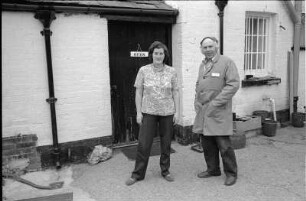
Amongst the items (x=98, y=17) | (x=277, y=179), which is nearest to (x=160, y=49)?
(x=98, y=17)

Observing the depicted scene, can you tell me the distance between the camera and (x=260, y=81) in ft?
23.3

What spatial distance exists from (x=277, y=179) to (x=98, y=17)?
3769 millimetres

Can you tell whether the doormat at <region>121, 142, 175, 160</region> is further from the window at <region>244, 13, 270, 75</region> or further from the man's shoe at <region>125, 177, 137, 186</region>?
the window at <region>244, 13, 270, 75</region>

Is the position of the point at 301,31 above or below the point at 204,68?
above

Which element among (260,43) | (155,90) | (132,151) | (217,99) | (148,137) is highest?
(260,43)

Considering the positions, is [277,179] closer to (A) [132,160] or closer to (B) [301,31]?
(A) [132,160]

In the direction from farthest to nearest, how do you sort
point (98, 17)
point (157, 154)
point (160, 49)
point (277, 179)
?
point (157, 154) → point (98, 17) → point (277, 179) → point (160, 49)

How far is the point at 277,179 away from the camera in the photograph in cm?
448

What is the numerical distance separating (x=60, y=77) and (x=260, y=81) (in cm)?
440

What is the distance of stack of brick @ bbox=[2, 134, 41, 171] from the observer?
4762mm

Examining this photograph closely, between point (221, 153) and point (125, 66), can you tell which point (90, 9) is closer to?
point (125, 66)

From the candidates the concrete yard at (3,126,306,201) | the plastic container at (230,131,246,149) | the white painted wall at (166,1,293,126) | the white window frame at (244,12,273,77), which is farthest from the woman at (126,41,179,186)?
the white window frame at (244,12,273,77)

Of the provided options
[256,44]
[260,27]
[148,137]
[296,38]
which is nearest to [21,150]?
[148,137]

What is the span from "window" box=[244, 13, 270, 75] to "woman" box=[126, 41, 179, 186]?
3.50m
